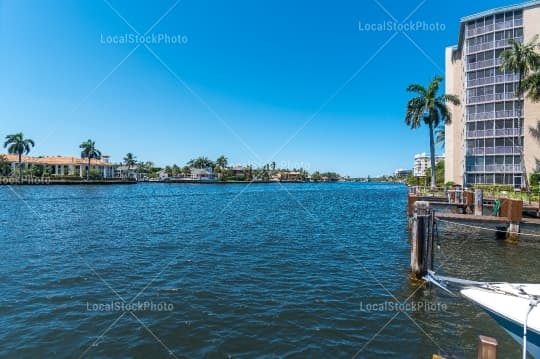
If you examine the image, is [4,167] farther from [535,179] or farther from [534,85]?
[535,179]

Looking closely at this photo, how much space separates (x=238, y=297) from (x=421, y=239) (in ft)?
23.6

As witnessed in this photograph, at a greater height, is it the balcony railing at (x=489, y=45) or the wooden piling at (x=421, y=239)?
the balcony railing at (x=489, y=45)

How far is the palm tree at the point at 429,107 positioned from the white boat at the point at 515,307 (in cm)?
4506

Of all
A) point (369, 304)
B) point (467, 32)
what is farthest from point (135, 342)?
point (467, 32)

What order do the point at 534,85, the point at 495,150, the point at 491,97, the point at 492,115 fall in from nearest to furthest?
the point at 534,85, the point at 495,150, the point at 492,115, the point at 491,97

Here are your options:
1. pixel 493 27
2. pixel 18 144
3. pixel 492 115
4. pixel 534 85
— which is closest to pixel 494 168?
pixel 492 115

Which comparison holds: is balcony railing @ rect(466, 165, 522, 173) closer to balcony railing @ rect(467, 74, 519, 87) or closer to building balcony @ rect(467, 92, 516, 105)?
building balcony @ rect(467, 92, 516, 105)

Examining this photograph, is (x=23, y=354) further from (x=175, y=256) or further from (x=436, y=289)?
(x=436, y=289)

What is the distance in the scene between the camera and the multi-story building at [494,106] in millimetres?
48156

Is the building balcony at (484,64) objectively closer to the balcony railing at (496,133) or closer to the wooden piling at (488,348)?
the balcony railing at (496,133)

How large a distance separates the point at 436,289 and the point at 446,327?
3.07 meters

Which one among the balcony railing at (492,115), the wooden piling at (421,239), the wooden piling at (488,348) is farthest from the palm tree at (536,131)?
the wooden piling at (488,348)

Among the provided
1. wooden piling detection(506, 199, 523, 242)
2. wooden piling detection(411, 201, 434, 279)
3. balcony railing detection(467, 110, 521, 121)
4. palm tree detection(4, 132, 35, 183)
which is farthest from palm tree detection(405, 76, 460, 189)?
palm tree detection(4, 132, 35, 183)

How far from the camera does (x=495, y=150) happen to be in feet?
163
